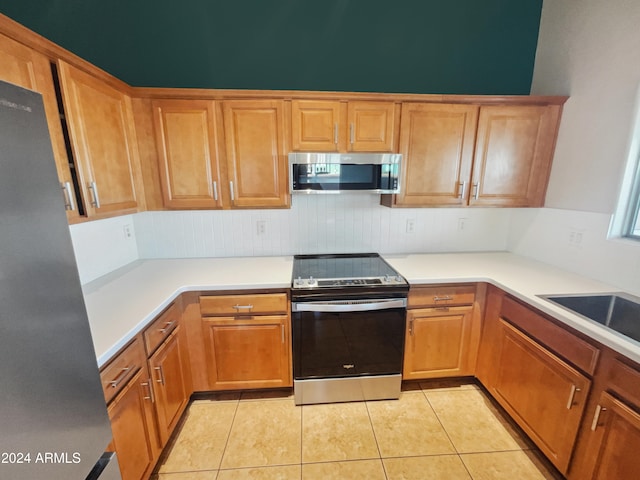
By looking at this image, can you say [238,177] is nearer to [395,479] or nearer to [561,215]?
[395,479]

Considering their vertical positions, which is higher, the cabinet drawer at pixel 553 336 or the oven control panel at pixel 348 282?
the oven control panel at pixel 348 282

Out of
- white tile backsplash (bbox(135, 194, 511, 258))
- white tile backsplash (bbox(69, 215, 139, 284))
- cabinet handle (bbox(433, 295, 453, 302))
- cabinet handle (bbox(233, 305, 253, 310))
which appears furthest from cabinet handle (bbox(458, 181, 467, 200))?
white tile backsplash (bbox(69, 215, 139, 284))

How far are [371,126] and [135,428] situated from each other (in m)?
2.17

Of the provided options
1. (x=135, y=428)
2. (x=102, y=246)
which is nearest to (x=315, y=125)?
(x=102, y=246)

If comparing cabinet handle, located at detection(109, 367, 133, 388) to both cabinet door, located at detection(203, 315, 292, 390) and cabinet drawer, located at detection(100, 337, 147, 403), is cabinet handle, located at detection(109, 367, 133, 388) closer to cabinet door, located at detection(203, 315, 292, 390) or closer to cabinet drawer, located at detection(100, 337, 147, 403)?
cabinet drawer, located at detection(100, 337, 147, 403)

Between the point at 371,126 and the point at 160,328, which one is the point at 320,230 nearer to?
the point at 371,126

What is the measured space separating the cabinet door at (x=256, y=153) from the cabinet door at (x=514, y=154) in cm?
143

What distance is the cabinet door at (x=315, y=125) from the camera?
6.20ft

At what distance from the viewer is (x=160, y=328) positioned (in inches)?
60.6

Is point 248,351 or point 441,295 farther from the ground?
point 441,295

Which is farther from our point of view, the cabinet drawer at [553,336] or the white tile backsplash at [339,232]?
the white tile backsplash at [339,232]

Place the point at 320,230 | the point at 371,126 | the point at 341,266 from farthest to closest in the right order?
the point at 320,230
the point at 341,266
the point at 371,126

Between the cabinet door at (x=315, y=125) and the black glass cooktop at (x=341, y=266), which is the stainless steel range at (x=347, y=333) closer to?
the black glass cooktop at (x=341, y=266)

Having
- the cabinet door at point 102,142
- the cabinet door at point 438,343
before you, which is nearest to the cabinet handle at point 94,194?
the cabinet door at point 102,142
